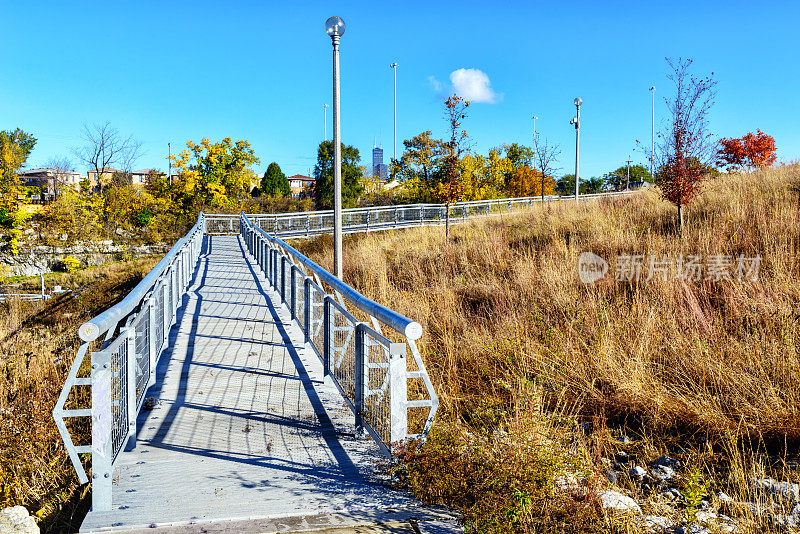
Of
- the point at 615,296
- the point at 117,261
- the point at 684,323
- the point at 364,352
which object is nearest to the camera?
the point at 364,352

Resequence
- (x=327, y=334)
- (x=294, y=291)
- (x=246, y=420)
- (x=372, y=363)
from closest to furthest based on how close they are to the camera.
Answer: (x=372, y=363) < (x=246, y=420) < (x=327, y=334) < (x=294, y=291)

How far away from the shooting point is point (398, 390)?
3.57 meters

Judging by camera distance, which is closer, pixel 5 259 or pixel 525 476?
pixel 525 476

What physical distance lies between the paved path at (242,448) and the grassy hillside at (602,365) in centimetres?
57

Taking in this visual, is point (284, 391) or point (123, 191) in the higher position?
point (123, 191)

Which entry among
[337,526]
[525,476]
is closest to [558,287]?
[525,476]

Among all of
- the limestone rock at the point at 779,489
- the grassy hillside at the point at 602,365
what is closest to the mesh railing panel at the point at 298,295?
the grassy hillside at the point at 602,365

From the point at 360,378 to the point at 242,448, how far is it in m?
1.00

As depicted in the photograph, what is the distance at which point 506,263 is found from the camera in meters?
11.7

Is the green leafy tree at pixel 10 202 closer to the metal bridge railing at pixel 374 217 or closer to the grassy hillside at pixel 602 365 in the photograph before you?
the metal bridge railing at pixel 374 217

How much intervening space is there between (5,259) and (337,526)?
43.0 metres

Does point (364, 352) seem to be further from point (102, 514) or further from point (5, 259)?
point (5, 259)

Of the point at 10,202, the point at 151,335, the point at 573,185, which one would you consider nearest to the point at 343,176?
the point at 10,202

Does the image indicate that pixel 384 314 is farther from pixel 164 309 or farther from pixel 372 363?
pixel 164 309
